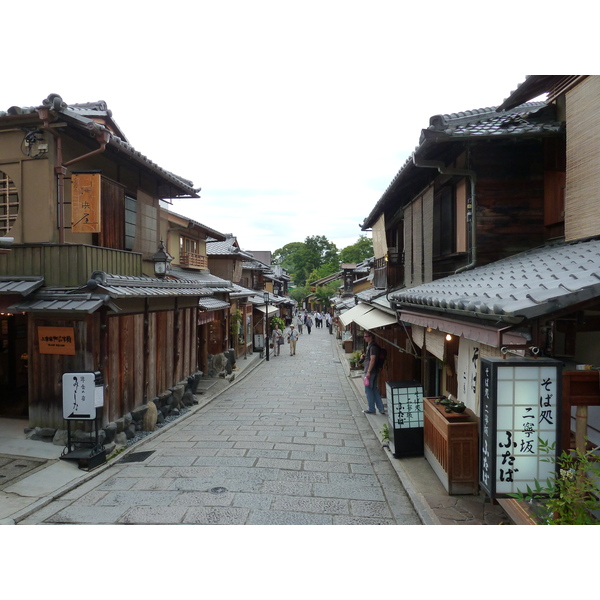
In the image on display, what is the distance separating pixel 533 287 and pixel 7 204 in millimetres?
11134

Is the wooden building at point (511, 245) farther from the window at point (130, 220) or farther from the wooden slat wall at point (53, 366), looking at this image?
the window at point (130, 220)

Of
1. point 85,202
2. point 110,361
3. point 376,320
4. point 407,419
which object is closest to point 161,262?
point 85,202

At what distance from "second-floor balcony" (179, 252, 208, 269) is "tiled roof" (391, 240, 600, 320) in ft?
48.4

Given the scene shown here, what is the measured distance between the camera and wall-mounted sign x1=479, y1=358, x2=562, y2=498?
453 cm

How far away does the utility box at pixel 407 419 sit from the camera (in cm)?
899

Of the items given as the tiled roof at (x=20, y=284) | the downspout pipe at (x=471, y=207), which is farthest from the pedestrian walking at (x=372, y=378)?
the tiled roof at (x=20, y=284)

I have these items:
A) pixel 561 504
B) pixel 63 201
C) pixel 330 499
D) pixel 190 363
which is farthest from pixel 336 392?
pixel 561 504

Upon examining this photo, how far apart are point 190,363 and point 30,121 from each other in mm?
9654

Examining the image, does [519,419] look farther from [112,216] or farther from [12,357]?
[12,357]

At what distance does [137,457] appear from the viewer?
30.9 ft

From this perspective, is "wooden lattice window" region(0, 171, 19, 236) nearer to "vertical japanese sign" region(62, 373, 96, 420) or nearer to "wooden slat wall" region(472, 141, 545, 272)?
"vertical japanese sign" region(62, 373, 96, 420)

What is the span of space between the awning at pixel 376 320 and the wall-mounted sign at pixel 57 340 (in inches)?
307

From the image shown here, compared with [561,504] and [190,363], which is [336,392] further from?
[561,504]

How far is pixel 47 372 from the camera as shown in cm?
973
